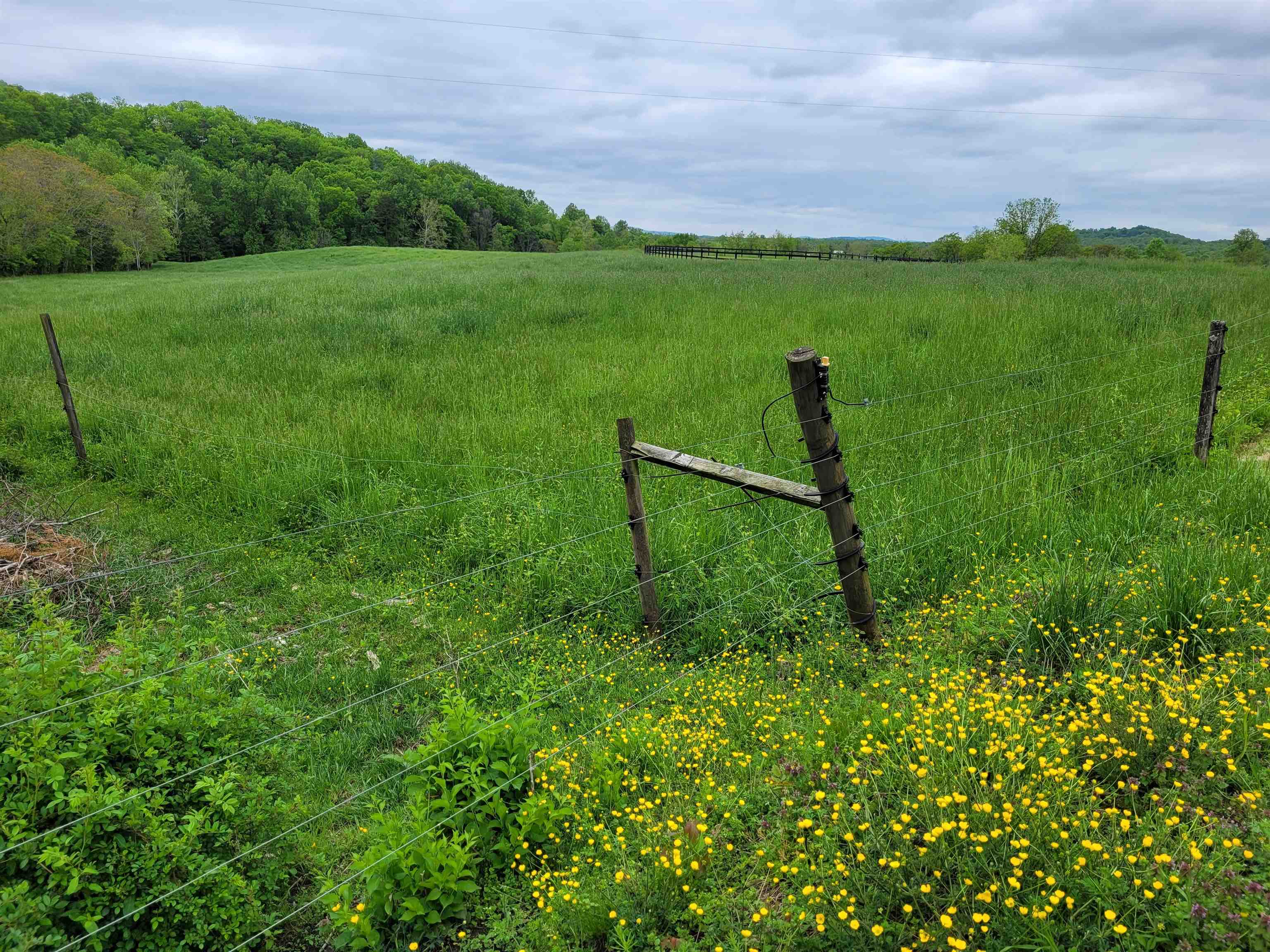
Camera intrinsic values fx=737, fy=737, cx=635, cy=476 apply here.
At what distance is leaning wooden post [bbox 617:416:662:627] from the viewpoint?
5.31 meters

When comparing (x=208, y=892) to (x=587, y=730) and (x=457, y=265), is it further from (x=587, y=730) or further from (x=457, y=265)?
(x=457, y=265)

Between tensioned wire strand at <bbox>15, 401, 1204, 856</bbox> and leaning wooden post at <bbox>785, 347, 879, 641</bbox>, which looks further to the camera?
leaning wooden post at <bbox>785, 347, 879, 641</bbox>

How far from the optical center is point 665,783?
3627 mm

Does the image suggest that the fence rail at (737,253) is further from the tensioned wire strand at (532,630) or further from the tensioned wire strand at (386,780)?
the tensioned wire strand at (386,780)

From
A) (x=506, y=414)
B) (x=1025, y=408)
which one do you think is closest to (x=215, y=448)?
(x=506, y=414)

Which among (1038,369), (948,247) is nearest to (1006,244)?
(948,247)

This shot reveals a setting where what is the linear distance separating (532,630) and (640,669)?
1102 millimetres

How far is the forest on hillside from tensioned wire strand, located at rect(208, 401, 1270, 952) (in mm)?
61837

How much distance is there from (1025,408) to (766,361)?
4413mm

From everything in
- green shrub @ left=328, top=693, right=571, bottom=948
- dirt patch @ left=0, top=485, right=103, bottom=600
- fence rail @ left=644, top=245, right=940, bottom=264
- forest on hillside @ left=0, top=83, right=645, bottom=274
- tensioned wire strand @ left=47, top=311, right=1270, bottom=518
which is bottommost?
green shrub @ left=328, top=693, right=571, bottom=948

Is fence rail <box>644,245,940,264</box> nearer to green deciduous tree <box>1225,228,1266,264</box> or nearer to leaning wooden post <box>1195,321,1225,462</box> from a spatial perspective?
green deciduous tree <box>1225,228,1266,264</box>

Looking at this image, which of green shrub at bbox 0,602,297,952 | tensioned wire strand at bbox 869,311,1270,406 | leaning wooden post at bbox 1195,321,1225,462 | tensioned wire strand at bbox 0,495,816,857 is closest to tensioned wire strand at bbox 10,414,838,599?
tensioned wire strand at bbox 0,495,816,857

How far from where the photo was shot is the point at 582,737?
4031 millimetres

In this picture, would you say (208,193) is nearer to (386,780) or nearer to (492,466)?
(492,466)
